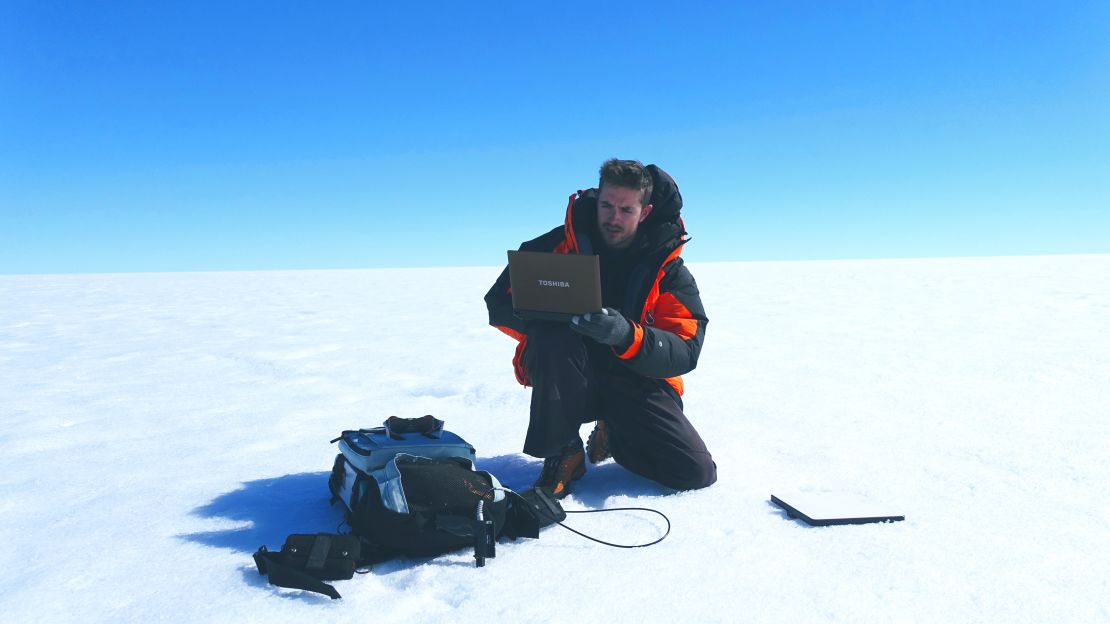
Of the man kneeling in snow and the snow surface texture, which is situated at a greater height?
the man kneeling in snow

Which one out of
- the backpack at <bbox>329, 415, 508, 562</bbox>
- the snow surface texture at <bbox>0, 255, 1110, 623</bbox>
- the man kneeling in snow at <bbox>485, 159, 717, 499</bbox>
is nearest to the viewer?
the snow surface texture at <bbox>0, 255, 1110, 623</bbox>

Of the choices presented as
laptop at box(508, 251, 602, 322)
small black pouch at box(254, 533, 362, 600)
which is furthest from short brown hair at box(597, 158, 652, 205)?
small black pouch at box(254, 533, 362, 600)

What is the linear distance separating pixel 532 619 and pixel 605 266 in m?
1.67

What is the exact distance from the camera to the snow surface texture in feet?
5.95

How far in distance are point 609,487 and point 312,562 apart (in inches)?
53.2

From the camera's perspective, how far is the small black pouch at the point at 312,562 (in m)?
1.84

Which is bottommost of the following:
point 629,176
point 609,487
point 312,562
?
point 609,487

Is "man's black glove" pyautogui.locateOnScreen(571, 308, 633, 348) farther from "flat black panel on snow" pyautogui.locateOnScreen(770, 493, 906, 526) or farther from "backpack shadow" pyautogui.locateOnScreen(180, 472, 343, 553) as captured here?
"backpack shadow" pyautogui.locateOnScreen(180, 472, 343, 553)

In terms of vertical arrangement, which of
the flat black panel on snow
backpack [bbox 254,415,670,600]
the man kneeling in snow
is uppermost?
the man kneeling in snow

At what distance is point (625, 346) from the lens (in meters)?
2.53

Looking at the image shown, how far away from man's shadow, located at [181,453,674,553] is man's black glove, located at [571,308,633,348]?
71 cm

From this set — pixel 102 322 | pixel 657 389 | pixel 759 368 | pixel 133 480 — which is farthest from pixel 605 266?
pixel 102 322

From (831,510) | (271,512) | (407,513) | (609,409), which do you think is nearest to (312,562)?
(407,513)

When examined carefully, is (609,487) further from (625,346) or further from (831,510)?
(831,510)
